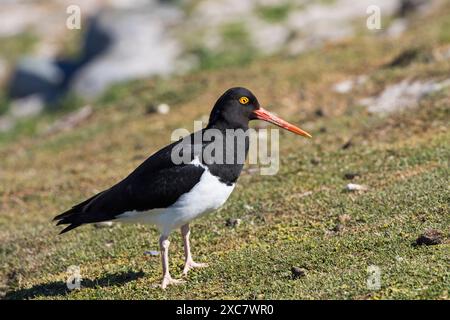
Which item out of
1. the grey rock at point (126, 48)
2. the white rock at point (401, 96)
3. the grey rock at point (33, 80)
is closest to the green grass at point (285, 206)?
the white rock at point (401, 96)

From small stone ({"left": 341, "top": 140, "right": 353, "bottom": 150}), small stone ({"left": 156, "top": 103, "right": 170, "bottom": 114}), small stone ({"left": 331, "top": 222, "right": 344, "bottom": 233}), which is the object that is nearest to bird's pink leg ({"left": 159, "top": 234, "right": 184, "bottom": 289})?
small stone ({"left": 331, "top": 222, "right": 344, "bottom": 233})

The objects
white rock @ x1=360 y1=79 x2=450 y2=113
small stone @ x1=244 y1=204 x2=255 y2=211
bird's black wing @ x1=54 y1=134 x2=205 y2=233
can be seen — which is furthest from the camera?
white rock @ x1=360 y1=79 x2=450 y2=113

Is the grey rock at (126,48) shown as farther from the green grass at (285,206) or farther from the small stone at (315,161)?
the small stone at (315,161)

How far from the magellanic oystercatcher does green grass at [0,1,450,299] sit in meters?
0.92

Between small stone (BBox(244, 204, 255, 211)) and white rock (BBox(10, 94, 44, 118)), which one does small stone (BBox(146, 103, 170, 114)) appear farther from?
white rock (BBox(10, 94, 44, 118))

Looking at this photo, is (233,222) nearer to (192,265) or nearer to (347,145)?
(192,265)

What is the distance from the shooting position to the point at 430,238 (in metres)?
10.9

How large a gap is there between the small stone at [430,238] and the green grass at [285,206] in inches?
5.8

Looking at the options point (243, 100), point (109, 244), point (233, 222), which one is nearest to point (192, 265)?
point (233, 222)

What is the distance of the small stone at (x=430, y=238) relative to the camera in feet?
35.6

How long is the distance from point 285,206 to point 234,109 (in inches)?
119

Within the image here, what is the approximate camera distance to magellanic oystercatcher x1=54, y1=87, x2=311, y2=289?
1064 cm

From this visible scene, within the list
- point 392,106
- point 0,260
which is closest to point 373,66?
point 392,106

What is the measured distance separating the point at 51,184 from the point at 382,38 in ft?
47.0
